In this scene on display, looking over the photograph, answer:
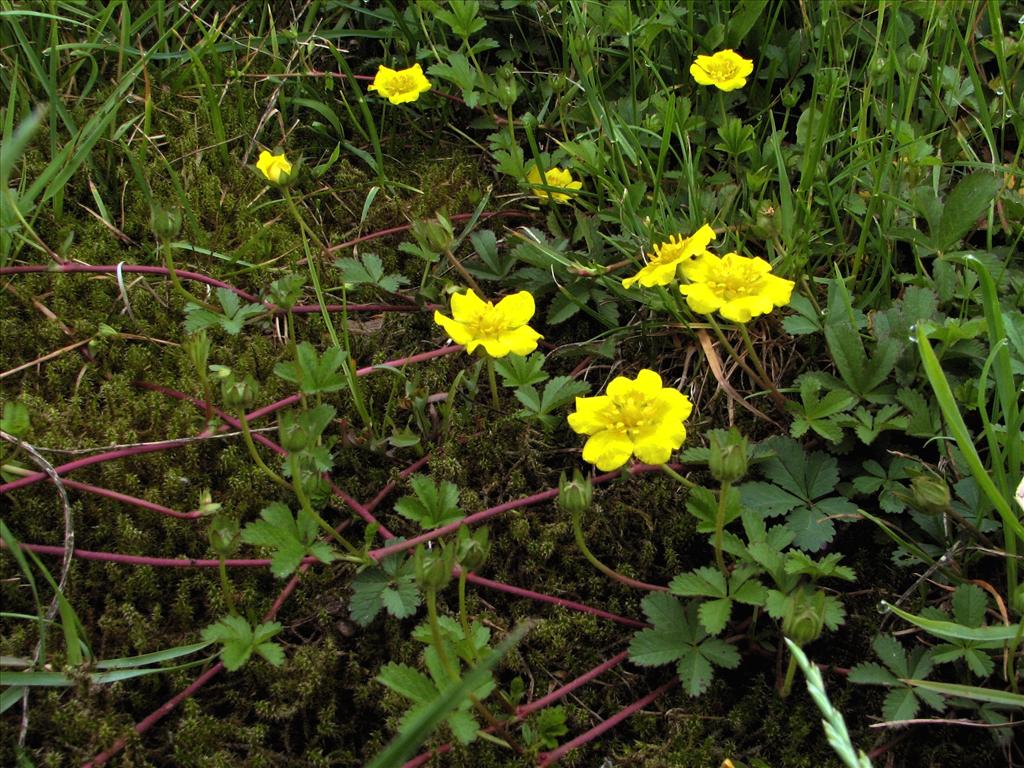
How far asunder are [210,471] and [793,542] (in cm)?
112

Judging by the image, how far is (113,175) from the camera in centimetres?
243

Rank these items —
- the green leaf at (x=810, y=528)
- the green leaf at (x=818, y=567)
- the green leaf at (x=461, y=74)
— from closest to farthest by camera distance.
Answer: the green leaf at (x=818, y=567) < the green leaf at (x=810, y=528) < the green leaf at (x=461, y=74)

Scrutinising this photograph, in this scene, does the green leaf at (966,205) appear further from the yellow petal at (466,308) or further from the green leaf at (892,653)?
the yellow petal at (466,308)

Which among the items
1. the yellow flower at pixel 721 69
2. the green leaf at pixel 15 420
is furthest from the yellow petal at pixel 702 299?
the green leaf at pixel 15 420

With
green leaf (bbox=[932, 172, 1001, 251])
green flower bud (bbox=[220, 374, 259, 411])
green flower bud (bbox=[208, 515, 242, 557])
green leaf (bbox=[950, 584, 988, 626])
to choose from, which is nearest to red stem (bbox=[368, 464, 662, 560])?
green flower bud (bbox=[208, 515, 242, 557])

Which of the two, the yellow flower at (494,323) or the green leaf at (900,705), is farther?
the yellow flower at (494,323)

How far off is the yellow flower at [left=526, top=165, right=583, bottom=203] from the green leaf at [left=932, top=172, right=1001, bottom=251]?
814mm

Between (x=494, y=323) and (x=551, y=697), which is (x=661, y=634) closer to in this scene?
(x=551, y=697)

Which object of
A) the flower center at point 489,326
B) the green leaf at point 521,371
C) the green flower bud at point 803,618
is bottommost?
the green flower bud at point 803,618

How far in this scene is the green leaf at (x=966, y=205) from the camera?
199 centimetres

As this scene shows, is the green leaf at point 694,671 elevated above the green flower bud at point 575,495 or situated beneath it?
situated beneath

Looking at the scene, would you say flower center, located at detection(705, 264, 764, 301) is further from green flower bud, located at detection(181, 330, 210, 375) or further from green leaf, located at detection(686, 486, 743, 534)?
green flower bud, located at detection(181, 330, 210, 375)

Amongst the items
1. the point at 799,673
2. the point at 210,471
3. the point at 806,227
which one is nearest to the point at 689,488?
the point at 799,673

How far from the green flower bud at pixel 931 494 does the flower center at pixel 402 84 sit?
1612 millimetres
